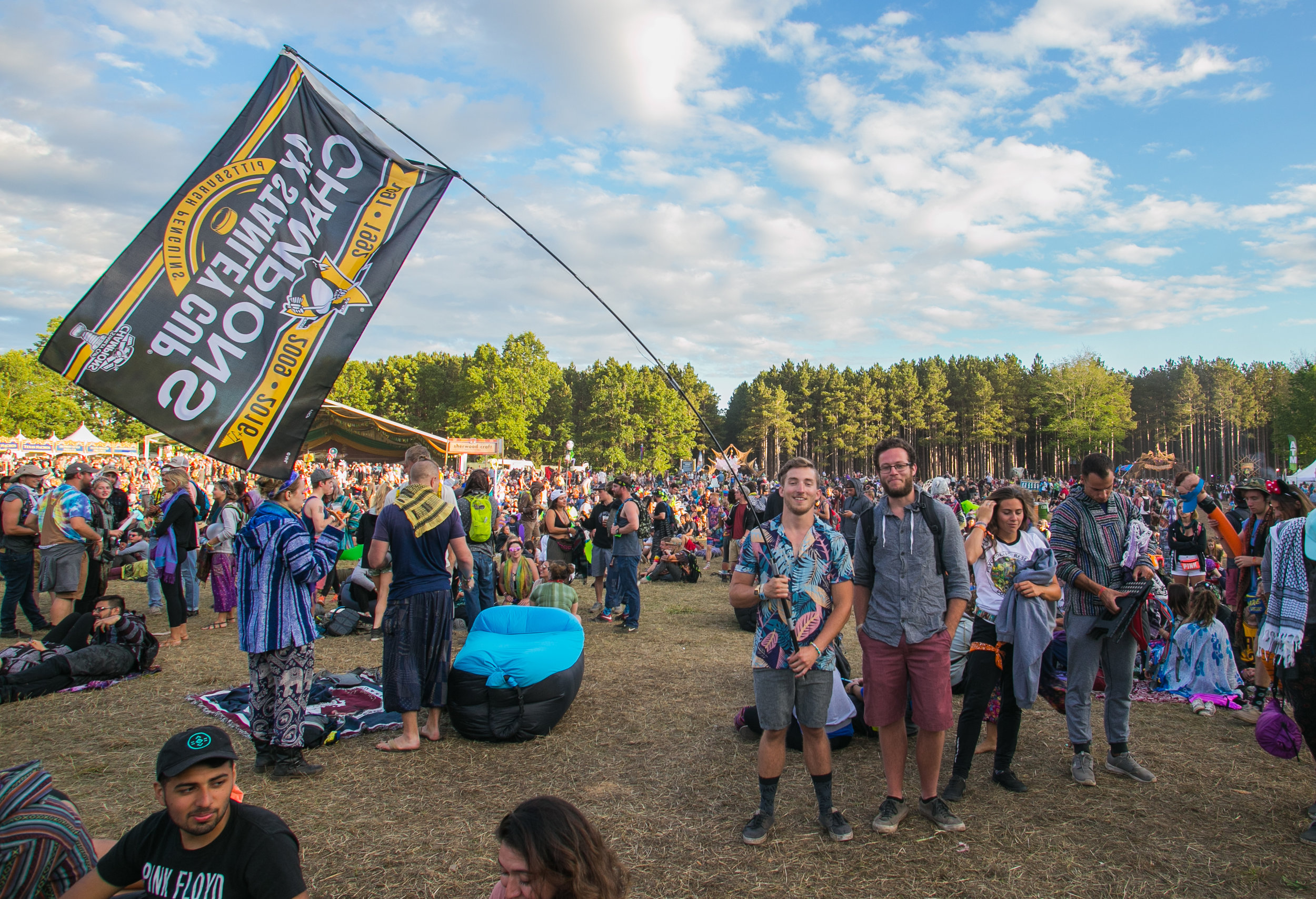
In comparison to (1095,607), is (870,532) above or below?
above

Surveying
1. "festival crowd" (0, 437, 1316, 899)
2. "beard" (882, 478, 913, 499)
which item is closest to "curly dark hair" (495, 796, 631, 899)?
"festival crowd" (0, 437, 1316, 899)

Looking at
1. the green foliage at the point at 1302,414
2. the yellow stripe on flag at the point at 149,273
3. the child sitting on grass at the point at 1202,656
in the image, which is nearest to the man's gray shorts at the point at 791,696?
the yellow stripe on flag at the point at 149,273

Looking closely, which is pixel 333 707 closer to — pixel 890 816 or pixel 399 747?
pixel 399 747

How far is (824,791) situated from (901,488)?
156cm

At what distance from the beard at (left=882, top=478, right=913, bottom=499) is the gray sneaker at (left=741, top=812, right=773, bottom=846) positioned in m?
1.73

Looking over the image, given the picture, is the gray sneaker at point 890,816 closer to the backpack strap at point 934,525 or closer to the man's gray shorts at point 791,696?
the man's gray shorts at point 791,696

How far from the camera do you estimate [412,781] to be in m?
4.05

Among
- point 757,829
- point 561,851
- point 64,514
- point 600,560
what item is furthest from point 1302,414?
point 64,514

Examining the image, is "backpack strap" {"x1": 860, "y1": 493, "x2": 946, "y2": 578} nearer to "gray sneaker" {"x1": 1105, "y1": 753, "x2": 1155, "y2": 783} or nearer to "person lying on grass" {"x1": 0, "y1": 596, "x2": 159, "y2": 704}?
"gray sneaker" {"x1": 1105, "y1": 753, "x2": 1155, "y2": 783}

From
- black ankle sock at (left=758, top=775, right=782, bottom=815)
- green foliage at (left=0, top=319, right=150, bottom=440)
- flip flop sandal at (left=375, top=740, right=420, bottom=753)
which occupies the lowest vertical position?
flip flop sandal at (left=375, top=740, right=420, bottom=753)

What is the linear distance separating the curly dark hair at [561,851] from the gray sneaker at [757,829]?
6.73 feet

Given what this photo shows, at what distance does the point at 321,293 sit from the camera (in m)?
3.07

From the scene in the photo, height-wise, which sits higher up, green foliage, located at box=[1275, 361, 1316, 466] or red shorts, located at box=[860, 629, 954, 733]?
green foliage, located at box=[1275, 361, 1316, 466]

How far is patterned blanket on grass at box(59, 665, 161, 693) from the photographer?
569cm
